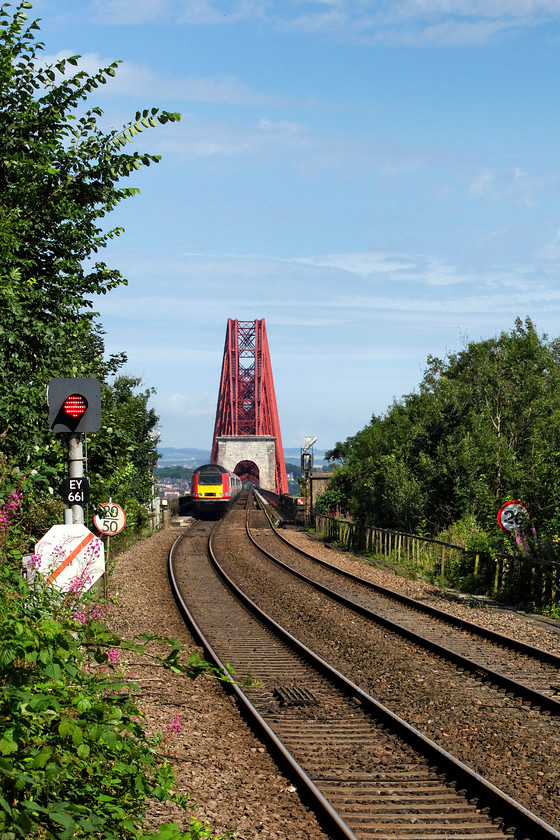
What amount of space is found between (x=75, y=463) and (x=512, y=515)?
33.6 ft

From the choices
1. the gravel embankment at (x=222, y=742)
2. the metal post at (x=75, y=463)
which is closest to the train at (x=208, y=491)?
the gravel embankment at (x=222, y=742)

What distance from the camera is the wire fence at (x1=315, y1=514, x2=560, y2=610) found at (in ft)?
49.9

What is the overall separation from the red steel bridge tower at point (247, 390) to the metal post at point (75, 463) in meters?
126

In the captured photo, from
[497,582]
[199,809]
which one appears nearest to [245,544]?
[497,582]

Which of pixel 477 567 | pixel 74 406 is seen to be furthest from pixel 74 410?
pixel 477 567

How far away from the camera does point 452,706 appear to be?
8469 millimetres

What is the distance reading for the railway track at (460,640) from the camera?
9.30 m

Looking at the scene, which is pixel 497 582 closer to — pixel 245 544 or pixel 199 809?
pixel 199 809

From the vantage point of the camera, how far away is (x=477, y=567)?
18219mm

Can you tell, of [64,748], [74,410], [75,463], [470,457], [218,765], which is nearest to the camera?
[64,748]

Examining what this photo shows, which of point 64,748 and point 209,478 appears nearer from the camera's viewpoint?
point 64,748

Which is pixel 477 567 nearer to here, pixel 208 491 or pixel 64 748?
pixel 64 748

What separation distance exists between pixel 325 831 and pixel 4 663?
2.57m

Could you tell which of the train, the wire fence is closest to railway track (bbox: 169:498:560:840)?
the wire fence
